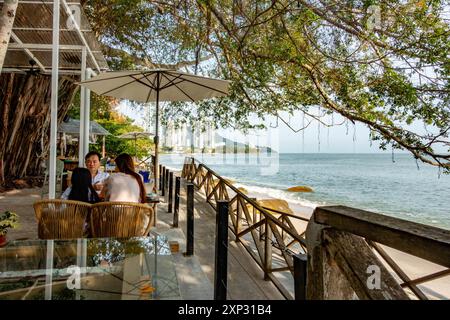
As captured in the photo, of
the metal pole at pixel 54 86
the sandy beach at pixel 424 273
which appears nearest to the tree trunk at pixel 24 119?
the metal pole at pixel 54 86

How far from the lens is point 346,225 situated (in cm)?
104

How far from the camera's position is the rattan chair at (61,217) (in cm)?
258

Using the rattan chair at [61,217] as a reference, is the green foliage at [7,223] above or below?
below

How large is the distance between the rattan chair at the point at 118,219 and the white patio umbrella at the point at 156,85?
2101 millimetres

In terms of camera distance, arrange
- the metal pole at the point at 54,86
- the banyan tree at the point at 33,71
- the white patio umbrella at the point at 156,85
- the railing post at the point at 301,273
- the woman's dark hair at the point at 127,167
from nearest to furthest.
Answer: the railing post at the point at 301,273 → the woman's dark hair at the point at 127,167 → the metal pole at the point at 54,86 → the white patio umbrella at the point at 156,85 → the banyan tree at the point at 33,71

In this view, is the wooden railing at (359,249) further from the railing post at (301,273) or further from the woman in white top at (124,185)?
the woman in white top at (124,185)

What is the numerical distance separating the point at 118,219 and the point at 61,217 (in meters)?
0.45

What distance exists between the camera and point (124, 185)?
126 inches

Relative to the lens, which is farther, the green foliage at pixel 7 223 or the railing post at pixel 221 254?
the green foliage at pixel 7 223

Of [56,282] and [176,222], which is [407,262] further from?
[56,282]

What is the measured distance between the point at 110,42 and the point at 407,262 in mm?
10593

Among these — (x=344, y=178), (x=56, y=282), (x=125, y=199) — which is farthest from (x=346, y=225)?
(x=344, y=178)

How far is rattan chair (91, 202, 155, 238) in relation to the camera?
2604 millimetres

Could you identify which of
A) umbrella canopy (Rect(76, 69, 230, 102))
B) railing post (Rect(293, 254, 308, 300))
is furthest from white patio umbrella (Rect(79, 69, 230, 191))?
railing post (Rect(293, 254, 308, 300))
